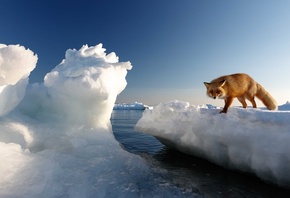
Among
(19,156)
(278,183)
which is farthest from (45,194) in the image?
(278,183)

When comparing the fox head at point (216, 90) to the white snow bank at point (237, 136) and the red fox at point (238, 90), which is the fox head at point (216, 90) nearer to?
the red fox at point (238, 90)

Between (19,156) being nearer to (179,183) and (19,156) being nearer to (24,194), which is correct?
(24,194)

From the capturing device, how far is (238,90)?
6012 millimetres

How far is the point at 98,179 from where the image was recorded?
4422mm

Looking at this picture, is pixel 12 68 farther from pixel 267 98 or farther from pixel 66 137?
pixel 267 98

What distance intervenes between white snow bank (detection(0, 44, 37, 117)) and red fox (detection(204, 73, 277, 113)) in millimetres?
4299

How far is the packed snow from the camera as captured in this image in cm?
399

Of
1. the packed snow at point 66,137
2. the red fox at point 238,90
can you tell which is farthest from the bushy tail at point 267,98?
the packed snow at point 66,137

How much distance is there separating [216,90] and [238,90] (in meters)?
0.77

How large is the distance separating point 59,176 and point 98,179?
28.4 inches

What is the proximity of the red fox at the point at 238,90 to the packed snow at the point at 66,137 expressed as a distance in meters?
2.48

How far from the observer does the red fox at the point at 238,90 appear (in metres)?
5.73

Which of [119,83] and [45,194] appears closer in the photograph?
[45,194]

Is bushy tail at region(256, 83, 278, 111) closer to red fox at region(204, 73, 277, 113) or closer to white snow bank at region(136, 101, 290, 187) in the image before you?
red fox at region(204, 73, 277, 113)
